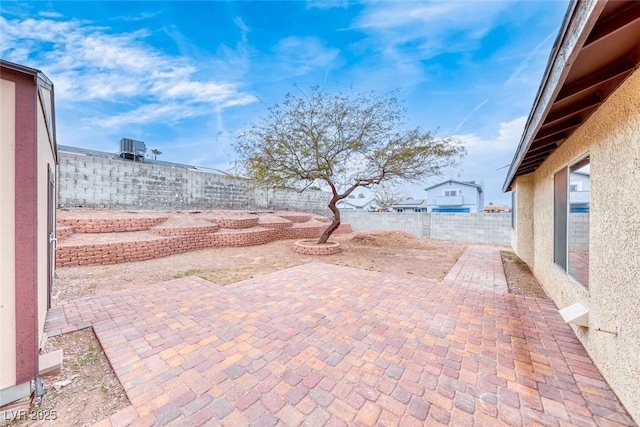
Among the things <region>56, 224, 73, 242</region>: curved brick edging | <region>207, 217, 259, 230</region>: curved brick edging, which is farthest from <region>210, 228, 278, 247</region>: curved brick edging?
<region>56, 224, 73, 242</region>: curved brick edging

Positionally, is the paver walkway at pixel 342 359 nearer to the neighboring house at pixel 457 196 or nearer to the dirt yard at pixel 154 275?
the dirt yard at pixel 154 275

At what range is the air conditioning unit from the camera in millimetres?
11875

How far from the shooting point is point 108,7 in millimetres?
5629

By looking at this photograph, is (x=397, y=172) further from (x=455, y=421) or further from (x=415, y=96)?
(x=455, y=421)

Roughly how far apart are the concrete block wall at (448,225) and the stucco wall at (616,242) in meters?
9.02

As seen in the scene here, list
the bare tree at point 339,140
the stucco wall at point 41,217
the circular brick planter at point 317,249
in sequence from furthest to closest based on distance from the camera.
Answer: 1. the circular brick planter at point 317,249
2. the bare tree at point 339,140
3. the stucco wall at point 41,217

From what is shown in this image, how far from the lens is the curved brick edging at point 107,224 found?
680cm

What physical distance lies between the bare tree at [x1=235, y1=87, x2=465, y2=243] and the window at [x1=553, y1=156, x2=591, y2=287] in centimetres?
401

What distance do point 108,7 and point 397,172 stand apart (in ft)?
29.3

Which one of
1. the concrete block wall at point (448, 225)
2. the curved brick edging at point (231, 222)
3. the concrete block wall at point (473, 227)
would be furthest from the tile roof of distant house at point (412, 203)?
the curved brick edging at point (231, 222)

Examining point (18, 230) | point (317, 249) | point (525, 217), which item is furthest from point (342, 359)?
point (525, 217)

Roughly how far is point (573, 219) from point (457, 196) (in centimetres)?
2858

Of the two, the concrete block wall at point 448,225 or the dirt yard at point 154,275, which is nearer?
the dirt yard at point 154,275

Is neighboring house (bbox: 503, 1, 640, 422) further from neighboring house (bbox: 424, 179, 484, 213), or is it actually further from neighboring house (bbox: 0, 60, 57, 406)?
neighboring house (bbox: 424, 179, 484, 213)
